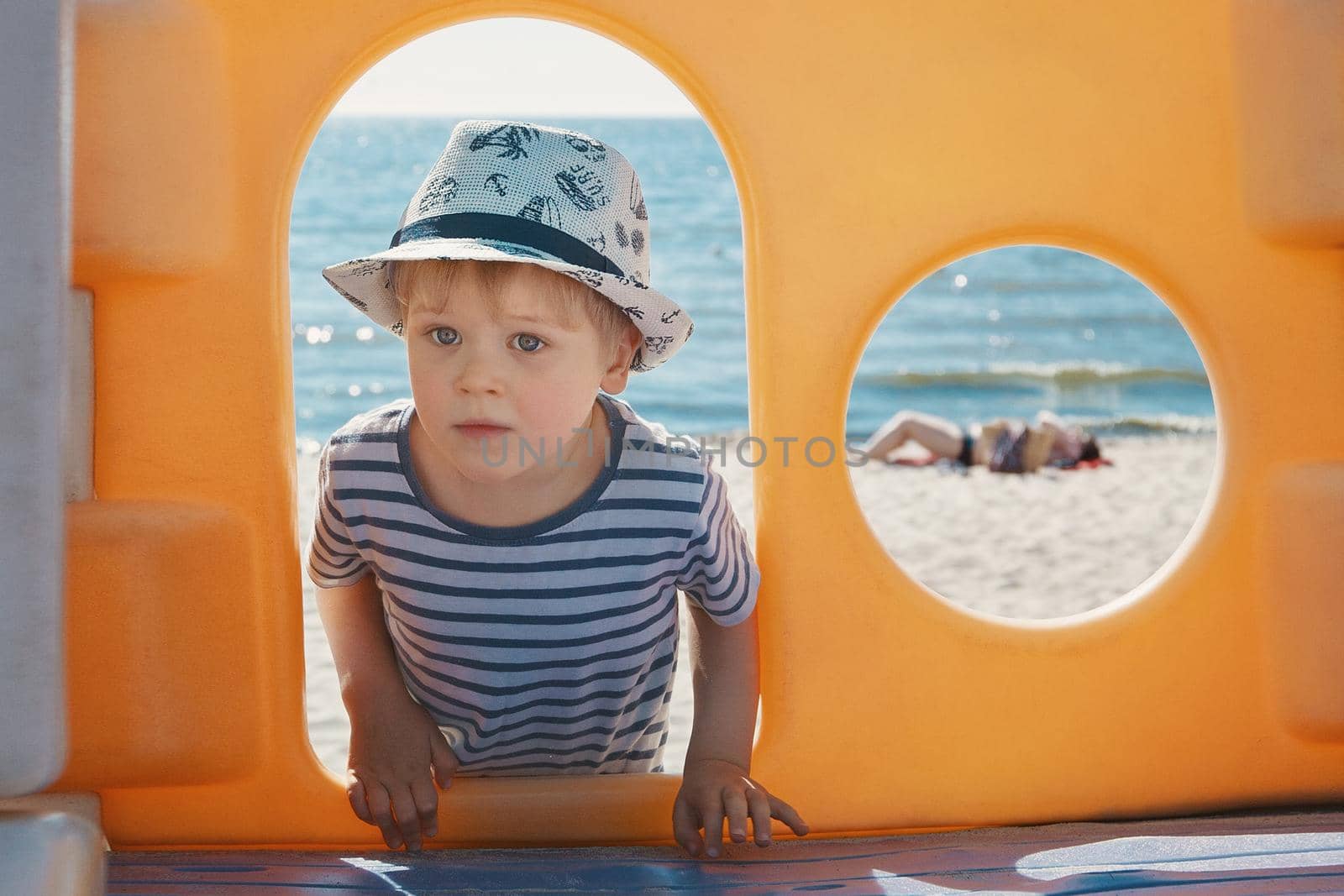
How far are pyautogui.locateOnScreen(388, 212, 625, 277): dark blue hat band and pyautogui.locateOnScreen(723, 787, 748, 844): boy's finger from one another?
479 mm

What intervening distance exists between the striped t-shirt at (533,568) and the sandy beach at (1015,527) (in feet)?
3.95

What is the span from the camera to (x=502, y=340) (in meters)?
1.19

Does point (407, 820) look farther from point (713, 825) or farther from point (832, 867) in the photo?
point (832, 867)

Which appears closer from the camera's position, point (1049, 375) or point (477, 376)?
point (477, 376)

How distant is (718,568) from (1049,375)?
7076 mm

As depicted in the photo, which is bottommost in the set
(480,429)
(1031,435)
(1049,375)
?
(480,429)

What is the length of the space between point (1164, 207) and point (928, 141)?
9.8 inches

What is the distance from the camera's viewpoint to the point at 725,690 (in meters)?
1.30

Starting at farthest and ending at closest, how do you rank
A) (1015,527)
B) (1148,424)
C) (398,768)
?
(1148,424)
(1015,527)
(398,768)

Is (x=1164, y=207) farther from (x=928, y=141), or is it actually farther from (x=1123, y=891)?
(x=1123, y=891)

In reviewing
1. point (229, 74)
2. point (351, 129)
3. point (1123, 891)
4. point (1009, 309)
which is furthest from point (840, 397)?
point (351, 129)

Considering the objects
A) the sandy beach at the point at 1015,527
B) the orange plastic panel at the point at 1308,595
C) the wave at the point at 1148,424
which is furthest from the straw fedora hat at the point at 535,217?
the wave at the point at 1148,424

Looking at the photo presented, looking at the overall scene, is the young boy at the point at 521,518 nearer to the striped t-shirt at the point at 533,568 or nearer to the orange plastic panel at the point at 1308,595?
the striped t-shirt at the point at 533,568

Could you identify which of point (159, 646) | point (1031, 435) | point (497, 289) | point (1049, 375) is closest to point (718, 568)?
point (497, 289)
